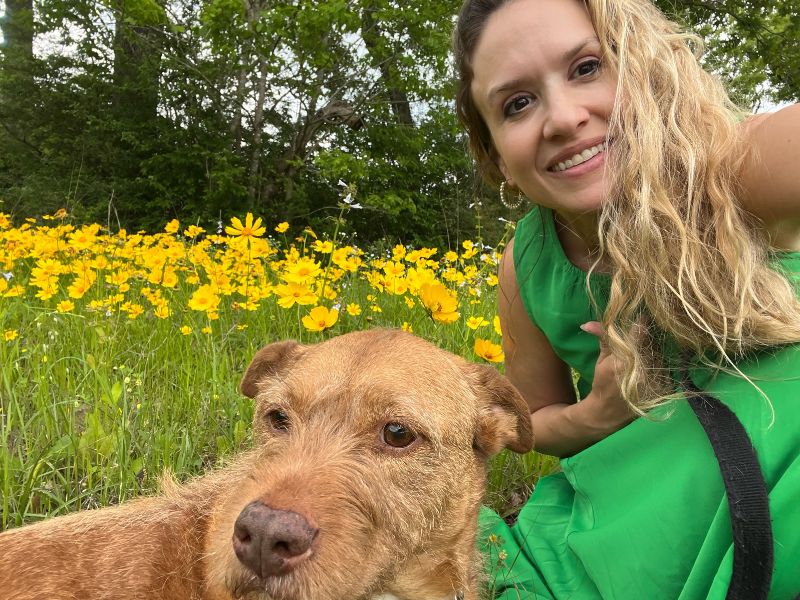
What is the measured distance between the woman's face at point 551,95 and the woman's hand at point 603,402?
574 mm

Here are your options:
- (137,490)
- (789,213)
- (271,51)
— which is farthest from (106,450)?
(271,51)

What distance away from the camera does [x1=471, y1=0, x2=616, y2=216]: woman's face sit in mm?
A: 2242

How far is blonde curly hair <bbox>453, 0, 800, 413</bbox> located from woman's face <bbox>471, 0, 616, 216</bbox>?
0.27ft

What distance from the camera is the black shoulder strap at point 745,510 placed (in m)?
1.64

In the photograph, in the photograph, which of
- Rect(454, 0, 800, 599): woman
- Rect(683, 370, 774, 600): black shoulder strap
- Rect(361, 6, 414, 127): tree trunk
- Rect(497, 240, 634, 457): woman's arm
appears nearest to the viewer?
Rect(683, 370, 774, 600): black shoulder strap

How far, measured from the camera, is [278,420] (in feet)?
6.73

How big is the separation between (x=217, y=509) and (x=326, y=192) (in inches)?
617

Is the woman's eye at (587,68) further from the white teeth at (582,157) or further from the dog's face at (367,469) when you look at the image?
the dog's face at (367,469)

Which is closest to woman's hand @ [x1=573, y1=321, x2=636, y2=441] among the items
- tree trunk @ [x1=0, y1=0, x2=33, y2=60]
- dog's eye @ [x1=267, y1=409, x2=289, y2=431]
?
dog's eye @ [x1=267, y1=409, x2=289, y2=431]

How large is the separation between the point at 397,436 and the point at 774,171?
58.7 inches

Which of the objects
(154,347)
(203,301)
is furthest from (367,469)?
(154,347)

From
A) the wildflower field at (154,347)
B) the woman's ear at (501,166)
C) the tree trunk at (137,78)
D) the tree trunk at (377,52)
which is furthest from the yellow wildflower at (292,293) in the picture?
the tree trunk at (137,78)

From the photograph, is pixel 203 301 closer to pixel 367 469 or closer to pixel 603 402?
pixel 367 469

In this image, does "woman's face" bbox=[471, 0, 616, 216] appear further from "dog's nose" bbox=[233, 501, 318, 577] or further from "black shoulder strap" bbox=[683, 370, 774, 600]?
"dog's nose" bbox=[233, 501, 318, 577]
